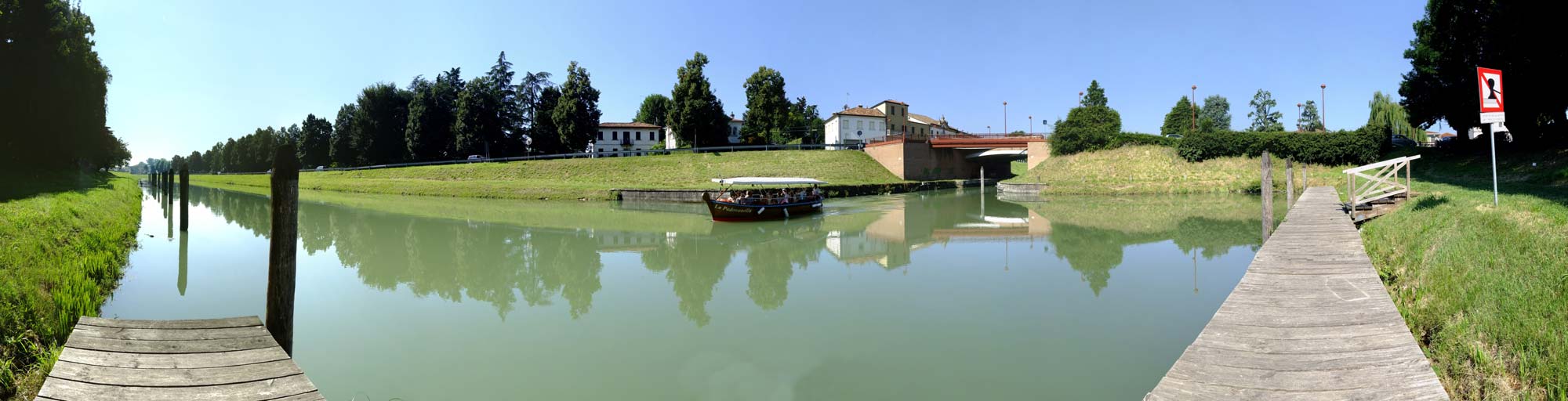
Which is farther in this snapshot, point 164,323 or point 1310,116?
point 1310,116

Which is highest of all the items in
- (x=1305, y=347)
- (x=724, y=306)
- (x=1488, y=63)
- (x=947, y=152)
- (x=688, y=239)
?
(x=1488, y=63)

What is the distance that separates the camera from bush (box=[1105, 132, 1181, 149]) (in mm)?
41219

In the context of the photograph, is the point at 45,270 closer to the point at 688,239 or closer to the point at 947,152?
the point at 688,239

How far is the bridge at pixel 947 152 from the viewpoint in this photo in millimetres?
47562

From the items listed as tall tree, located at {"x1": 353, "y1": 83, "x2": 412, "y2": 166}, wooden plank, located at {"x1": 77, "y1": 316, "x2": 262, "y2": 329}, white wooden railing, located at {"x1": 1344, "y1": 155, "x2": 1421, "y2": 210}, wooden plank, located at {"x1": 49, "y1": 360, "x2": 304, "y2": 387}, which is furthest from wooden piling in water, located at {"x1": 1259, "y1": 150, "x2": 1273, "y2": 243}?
tall tree, located at {"x1": 353, "y1": 83, "x2": 412, "y2": 166}

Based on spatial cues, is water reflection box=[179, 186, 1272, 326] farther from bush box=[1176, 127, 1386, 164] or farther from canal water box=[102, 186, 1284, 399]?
bush box=[1176, 127, 1386, 164]

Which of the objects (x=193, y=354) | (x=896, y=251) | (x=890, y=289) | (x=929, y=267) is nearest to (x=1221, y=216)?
(x=896, y=251)

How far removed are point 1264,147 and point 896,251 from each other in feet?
111

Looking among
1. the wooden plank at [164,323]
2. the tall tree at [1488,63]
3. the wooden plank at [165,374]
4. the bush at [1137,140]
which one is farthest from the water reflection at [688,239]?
the bush at [1137,140]

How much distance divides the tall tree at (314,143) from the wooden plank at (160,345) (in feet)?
290

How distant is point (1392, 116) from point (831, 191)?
172 feet

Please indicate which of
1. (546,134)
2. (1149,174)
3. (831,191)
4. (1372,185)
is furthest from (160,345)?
(546,134)

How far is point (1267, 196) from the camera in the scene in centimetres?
1288

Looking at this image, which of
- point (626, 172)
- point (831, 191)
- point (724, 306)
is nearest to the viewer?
point (724, 306)
